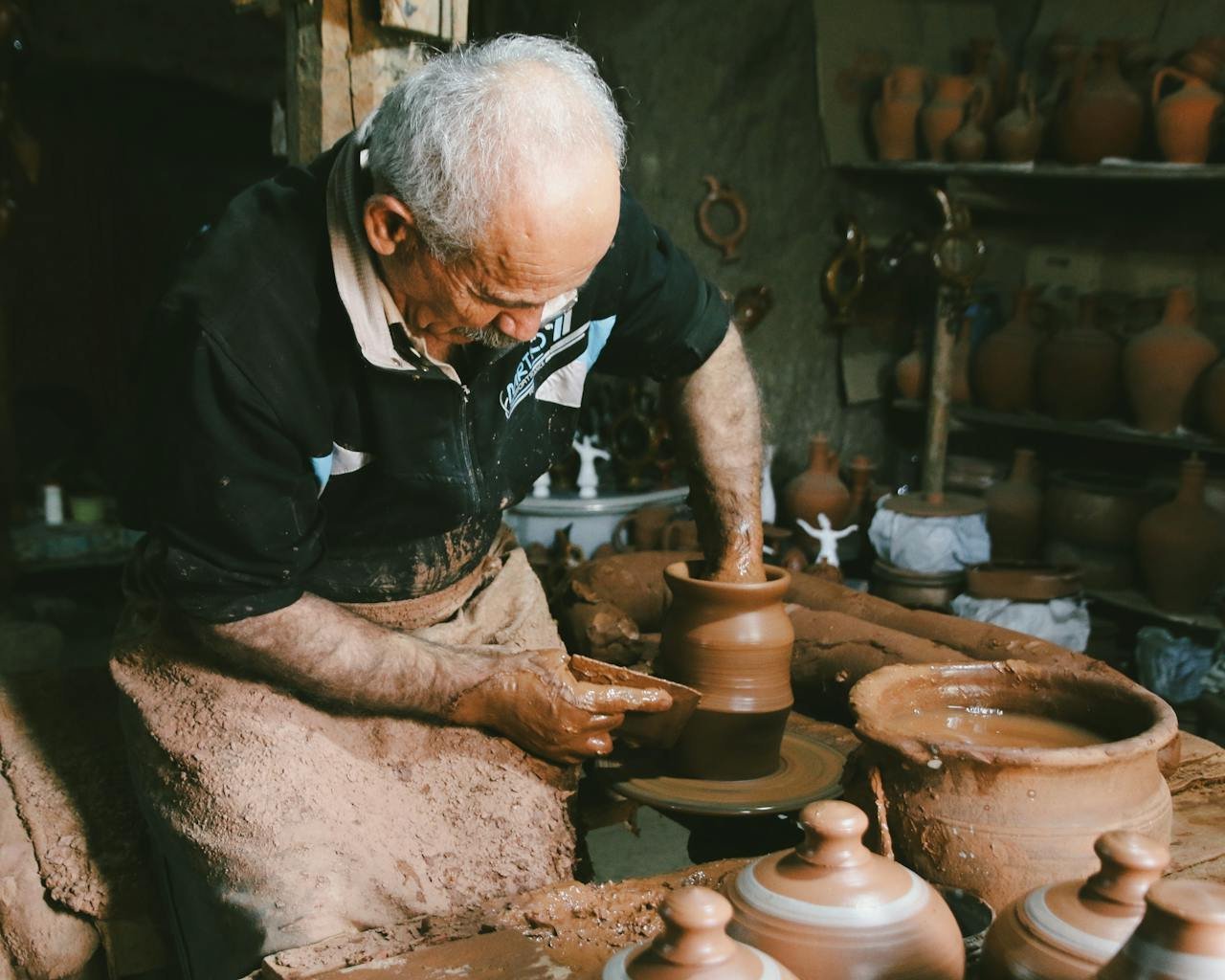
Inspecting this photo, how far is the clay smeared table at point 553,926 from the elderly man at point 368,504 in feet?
0.67

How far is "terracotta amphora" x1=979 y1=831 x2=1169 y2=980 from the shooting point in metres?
1.38

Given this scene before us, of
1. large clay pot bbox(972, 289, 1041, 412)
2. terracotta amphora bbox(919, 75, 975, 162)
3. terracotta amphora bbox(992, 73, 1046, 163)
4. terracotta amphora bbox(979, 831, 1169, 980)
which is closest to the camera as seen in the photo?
terracotta amphora bbox(979, 831, 1169, 980)

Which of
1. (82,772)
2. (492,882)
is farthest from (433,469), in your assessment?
(82,772)

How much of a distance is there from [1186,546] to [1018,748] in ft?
12.7

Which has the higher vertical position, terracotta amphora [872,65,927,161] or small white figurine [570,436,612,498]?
terracotta amphora [872,65,927,161]

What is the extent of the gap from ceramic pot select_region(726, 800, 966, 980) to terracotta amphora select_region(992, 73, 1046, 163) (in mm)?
5148

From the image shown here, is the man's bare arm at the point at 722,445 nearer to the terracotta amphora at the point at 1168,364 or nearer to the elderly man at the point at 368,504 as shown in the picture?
the elderly man at the point at 368,504

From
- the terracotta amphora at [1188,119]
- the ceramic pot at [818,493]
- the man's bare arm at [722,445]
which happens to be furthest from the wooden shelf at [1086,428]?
the man's bare arm at [722,445]

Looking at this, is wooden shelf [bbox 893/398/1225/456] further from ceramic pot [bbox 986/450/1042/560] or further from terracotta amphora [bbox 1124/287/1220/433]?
ceramic pot [bbox 986/450/1042/560]

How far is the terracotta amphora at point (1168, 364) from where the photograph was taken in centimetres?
530

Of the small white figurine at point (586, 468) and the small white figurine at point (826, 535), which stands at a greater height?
the small white figurine at point (586, 468)

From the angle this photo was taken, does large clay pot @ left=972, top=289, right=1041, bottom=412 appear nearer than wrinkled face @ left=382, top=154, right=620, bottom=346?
No

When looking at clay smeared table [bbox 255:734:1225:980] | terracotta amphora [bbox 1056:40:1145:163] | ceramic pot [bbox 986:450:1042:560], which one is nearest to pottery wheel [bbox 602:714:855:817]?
clay smeared table [bbox 255:734:1225:980]

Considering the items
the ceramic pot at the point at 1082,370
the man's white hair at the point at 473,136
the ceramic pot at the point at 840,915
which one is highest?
the man's white hair at the point at 473,136
